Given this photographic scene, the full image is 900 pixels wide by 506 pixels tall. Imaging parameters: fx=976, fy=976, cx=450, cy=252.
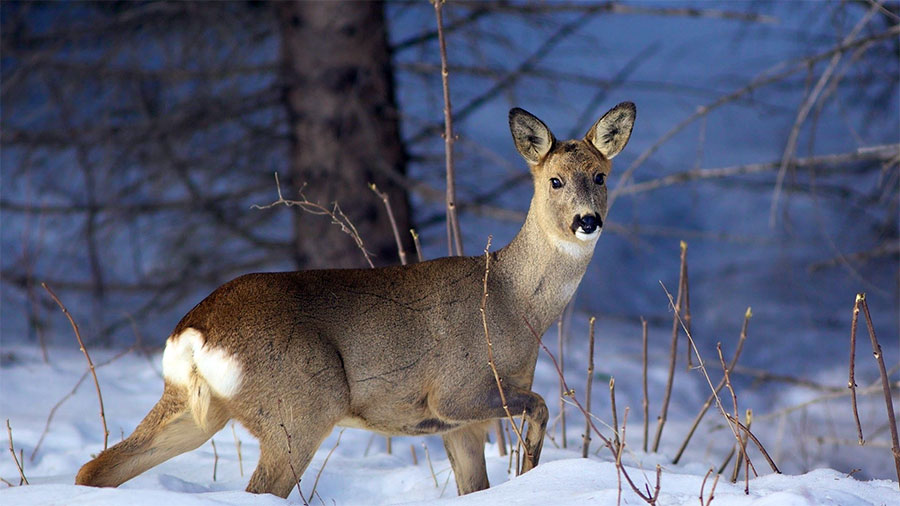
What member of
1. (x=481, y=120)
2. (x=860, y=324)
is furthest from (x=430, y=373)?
(x=481, y=120)

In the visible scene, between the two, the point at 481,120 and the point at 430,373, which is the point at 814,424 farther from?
the point at 481,120

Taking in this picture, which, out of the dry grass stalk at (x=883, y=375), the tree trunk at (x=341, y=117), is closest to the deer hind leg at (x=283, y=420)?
the dry grass stalk at (x=883, y=375)

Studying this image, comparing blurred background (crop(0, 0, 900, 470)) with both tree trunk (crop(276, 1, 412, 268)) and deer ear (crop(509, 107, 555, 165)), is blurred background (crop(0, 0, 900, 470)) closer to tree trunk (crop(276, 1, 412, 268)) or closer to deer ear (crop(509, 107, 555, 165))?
tree trunk (crop(276, 1, 412, 268))

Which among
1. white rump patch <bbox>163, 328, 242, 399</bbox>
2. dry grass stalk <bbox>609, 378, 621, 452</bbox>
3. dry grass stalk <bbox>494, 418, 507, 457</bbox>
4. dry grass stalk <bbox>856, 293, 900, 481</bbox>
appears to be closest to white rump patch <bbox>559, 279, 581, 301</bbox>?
dry grass stalk <bbox>609, 378, 621, 452</bbox>

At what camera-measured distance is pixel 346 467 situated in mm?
4961

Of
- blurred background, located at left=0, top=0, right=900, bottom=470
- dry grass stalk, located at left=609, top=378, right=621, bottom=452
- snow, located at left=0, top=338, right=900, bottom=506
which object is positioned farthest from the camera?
blurred background, located at left=0, top=0, right=900, bottom=470

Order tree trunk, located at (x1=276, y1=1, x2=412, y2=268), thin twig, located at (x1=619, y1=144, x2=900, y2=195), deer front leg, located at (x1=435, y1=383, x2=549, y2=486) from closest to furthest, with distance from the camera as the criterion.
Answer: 1. deer front leg, located at (x1=435, y1=383, x2=549, y2=486)
2. thin twig, located at (x1=619, y1=144, x2=900, y2=195)
3. tree trunk, located at (x1=276, y1=1, x2=412, y2=268)

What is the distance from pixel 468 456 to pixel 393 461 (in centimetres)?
121

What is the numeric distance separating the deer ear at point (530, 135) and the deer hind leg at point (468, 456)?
1.20 meters

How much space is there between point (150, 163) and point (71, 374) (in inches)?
97.9

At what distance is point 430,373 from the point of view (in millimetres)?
3896

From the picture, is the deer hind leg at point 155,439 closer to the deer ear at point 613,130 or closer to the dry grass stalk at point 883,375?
the deer ear at point 613,130

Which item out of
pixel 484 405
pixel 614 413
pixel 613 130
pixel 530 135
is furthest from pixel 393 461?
pixel 613 130

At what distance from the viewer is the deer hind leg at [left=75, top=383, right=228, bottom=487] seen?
3715 millimetres
